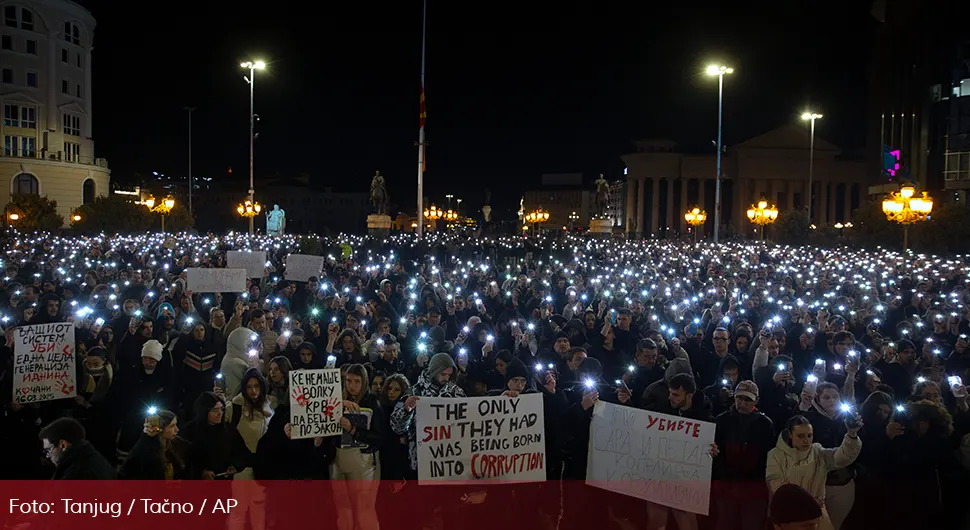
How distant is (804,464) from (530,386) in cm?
255

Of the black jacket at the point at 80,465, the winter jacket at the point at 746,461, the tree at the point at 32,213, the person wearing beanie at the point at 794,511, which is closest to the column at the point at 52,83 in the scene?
the tree at the point at 32,213

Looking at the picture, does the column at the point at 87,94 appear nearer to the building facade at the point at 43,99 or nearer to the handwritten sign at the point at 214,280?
the building facade at the point at 43,99

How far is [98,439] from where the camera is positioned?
7.76 m

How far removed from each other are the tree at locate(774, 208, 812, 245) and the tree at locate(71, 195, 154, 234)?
35395mm

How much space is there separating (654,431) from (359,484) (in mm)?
2344

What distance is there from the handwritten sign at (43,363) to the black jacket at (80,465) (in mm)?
2365

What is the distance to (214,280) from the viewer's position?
13695 mm

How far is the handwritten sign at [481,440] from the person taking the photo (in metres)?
6.21

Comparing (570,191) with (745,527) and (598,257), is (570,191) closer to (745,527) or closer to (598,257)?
(598,257)

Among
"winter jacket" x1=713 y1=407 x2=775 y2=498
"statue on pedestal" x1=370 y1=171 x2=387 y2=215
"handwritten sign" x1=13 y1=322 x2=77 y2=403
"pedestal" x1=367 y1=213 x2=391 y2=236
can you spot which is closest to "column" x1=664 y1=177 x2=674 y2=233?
"statue on pedestal" x1=370 y1=171 x2=387 y2=215

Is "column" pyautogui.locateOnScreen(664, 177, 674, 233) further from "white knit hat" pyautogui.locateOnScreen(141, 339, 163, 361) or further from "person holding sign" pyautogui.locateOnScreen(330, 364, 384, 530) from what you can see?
"person holding sign" pyautogui.locateOnScreen(330, 364, 384, 530)

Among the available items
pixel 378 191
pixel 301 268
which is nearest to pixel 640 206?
pixel 378 191

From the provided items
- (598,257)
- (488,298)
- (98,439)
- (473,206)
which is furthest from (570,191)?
(98,439)

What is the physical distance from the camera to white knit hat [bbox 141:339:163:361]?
862cm
